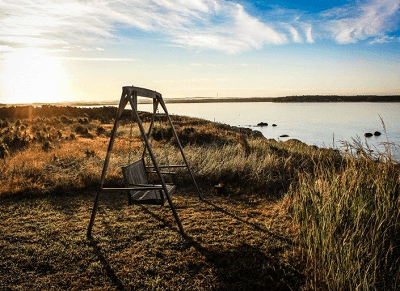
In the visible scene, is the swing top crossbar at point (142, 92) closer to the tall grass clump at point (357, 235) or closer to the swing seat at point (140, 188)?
the swing seat at point (140, 188)

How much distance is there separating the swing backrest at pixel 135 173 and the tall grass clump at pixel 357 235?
8.48 ft

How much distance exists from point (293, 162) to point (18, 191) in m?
7.28

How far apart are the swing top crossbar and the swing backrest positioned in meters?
1.17

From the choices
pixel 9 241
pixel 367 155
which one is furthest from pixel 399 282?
pixel 9 241

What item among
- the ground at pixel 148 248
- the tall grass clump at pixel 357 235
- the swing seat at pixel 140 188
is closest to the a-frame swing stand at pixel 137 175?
the swing seat at pixel 140 188

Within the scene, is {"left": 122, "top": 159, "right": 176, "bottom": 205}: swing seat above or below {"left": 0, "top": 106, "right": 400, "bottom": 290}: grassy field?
above

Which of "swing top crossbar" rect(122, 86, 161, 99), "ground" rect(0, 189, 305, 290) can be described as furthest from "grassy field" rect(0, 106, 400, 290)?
"swing top crossbar" rect(122, 86, 161, 99)

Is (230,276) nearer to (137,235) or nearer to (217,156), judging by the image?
(137,235)

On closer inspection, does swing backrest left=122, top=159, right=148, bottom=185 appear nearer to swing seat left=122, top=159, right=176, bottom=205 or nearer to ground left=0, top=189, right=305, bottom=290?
swing seat left=122, top=159, right=176, bottom=205

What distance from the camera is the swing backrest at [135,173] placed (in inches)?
183

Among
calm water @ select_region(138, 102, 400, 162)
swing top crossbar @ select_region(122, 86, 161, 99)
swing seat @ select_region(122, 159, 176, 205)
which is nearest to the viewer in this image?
swing top crossbar @ select_region(122, 86, 161, 99)

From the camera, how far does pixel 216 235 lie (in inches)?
176

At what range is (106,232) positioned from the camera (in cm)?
464

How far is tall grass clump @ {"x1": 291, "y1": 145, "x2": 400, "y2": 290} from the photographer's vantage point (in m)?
2.78
